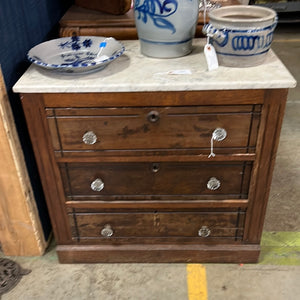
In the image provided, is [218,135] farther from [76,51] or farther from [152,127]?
[76,51]

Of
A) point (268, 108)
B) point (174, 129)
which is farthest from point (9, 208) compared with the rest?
point (268, 108)

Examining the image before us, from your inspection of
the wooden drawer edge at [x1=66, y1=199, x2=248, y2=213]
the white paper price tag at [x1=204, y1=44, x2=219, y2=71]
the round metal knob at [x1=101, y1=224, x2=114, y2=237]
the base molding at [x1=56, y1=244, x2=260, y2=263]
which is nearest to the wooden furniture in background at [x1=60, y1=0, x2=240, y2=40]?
the white paper price tag at [x1=204, y1=44, x2=219, y2=71]

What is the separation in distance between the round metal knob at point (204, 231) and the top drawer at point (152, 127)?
398mm

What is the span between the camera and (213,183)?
1.52 m

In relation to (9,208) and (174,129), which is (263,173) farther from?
(9,208)

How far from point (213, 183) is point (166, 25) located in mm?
642

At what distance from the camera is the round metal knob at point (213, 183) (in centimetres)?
151

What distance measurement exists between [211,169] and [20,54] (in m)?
0.88

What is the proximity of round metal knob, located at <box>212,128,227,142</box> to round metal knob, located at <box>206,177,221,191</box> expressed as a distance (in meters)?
0.19

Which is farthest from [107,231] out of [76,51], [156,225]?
[76,51]

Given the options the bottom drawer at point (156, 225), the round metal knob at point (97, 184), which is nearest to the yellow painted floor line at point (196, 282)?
the bottom drawer at point (156, 225)

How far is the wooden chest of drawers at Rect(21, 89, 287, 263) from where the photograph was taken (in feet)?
4.40

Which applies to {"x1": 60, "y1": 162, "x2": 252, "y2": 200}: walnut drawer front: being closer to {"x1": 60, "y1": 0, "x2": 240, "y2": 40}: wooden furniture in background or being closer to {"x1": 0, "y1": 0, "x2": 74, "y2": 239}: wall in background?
{"x1": 0, "y1": 0, "x2": 74, "y2": 239}: wall in background

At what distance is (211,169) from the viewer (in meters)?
1.50
